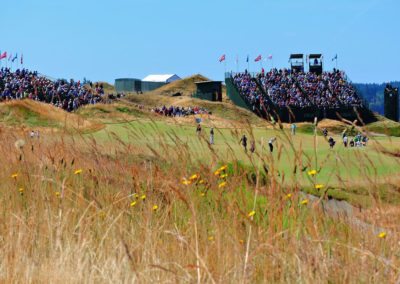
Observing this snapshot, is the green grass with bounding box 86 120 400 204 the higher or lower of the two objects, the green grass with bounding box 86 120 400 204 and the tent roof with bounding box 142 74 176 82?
the lower

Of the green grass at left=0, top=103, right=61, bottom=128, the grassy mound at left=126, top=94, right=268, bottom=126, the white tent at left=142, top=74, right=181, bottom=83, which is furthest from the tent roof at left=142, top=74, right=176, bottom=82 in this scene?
the green grass at left=0, top=103, right=61, bottom=128

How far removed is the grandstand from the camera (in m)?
94.6

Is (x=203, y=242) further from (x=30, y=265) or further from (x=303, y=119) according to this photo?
(x=303, y=119)

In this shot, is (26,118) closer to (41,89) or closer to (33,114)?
(33,114)

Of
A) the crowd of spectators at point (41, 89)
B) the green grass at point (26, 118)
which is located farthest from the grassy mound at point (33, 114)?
the crowd of spectators at point (41, 89)

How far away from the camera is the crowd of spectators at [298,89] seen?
96.5 metres

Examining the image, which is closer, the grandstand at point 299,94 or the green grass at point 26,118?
the green grass at point 26,118

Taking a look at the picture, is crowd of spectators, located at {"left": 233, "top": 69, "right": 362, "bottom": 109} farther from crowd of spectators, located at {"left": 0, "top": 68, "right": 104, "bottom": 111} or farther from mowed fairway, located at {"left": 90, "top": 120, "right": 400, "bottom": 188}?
mowed fairway, located at {"left": 90, "top": 120, "right": 400, "bottom": 188}

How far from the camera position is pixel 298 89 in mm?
101188

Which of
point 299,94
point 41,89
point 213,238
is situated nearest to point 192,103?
point 299,94

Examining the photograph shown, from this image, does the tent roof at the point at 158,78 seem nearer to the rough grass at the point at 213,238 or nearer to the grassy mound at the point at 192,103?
the grassy mound at the point at 192,103

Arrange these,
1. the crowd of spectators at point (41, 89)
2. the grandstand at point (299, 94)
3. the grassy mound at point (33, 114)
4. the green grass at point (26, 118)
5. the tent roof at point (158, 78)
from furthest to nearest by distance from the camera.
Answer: the tent roof at point (158, 78)
the grandstand at point (299, 94)
the crowd of spectators at point (41, 89)
the grassy mound at point (33, 114)
the green grass at point (26, 118)

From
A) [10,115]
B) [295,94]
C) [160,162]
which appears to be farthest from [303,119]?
[160,162]

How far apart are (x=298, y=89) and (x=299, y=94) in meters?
1.86
